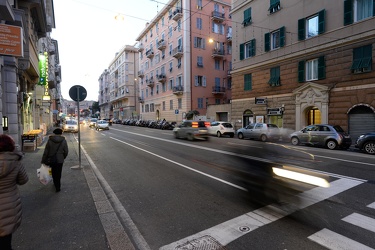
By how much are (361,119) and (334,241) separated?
16.2 metres

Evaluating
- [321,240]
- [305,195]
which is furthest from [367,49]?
[321,240]

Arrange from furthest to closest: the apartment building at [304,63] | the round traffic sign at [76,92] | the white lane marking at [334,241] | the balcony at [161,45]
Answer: the balcony at [161,45]
the apartment building at [304,63]
the round traffic sign at [76,92]
the white lane marking at [334,241]

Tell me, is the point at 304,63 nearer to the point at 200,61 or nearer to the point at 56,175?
the point at 56,175

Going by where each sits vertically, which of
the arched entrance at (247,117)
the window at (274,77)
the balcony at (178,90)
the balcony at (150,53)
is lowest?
the arched entrance at (247,117)

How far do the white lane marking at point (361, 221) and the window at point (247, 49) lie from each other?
74.2 ft

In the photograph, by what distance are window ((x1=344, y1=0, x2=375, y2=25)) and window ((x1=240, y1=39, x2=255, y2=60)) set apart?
8.99m

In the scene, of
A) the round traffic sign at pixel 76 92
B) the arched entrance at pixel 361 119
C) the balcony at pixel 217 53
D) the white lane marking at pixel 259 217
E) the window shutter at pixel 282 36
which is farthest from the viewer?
the balcony at pixel 217 53

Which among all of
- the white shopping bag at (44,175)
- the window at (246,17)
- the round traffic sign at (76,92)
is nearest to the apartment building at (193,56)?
the window at (246,17)

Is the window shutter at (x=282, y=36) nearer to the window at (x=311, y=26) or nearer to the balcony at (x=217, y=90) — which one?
the window at (x=311, y=26)

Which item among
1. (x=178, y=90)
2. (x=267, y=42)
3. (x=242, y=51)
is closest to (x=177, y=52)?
(x=178, y=90)

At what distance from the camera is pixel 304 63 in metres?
19.6

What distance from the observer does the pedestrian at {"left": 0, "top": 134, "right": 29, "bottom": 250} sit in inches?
104

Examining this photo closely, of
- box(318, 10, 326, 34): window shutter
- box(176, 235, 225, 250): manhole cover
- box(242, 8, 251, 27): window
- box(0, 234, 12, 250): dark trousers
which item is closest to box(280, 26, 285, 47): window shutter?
box(318, 10, 326, 34): window shutter

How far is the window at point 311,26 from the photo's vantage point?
60.0 feet
